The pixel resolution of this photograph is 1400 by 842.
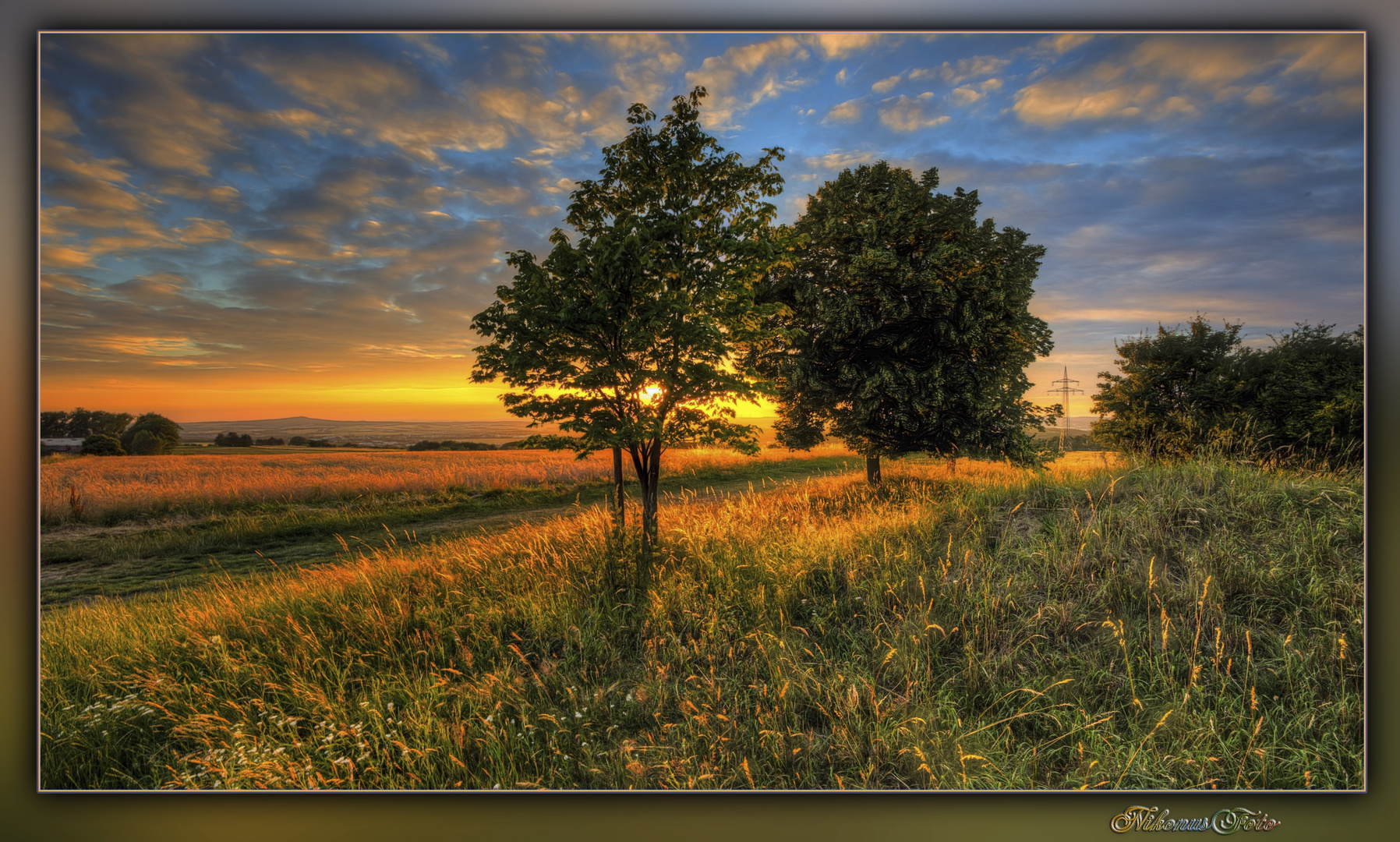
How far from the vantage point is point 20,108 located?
3.78 metres

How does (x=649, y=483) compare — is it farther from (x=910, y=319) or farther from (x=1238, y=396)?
(x=1238, y=396)

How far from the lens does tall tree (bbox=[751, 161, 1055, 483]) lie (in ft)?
24.4

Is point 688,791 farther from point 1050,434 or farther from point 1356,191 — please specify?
point 1050,434

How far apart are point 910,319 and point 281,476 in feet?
42.2

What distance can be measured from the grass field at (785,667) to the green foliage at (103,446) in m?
1.49

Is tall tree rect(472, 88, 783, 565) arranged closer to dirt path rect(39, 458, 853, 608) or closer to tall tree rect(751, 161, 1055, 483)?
dirt path rect(39, 458, 853, 608)

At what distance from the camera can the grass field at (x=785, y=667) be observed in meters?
2.84

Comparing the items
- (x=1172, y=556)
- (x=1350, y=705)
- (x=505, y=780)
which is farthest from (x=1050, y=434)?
(x=505, y=780)

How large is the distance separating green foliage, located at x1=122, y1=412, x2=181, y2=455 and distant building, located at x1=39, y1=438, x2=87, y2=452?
0.42 meters

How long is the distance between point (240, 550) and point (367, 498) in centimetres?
318

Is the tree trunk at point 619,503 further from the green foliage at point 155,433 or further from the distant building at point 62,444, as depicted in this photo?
the distant building at point 62,444

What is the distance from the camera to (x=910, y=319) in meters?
7.84

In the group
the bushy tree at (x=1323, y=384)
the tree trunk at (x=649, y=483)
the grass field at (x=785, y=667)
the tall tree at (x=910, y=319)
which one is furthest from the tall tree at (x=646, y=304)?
the bushy tree at (x=1323, y=384)

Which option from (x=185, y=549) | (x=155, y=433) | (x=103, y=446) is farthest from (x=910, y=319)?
(x=185, y=549)
